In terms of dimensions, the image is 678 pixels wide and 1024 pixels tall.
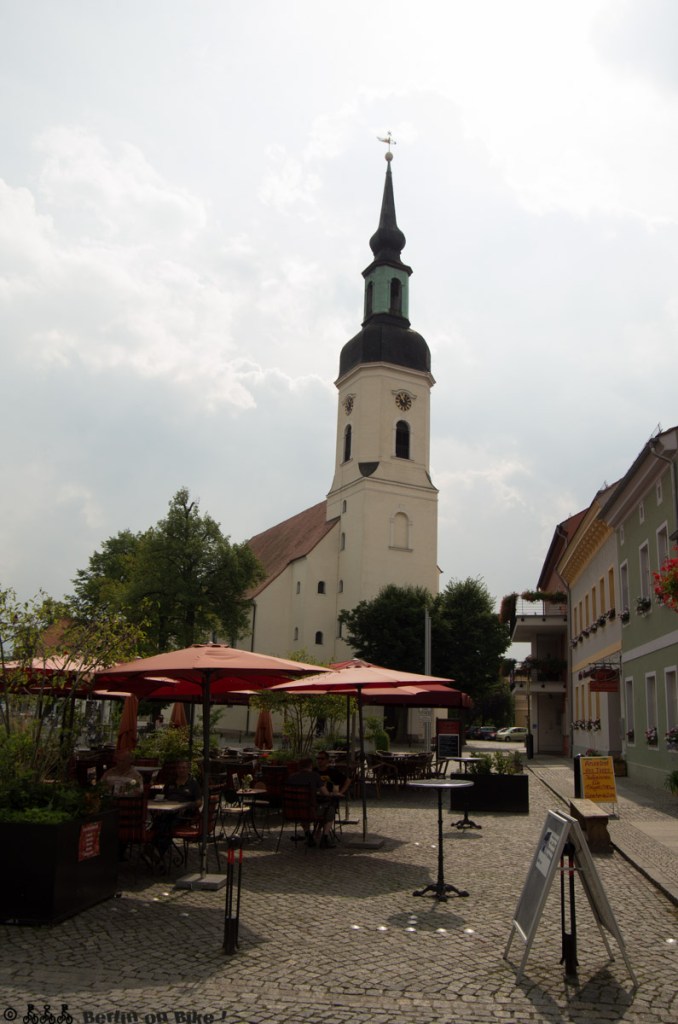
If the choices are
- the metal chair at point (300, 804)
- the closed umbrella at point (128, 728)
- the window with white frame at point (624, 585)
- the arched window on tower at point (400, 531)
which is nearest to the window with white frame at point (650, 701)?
the window with white frame at point (624, 585)

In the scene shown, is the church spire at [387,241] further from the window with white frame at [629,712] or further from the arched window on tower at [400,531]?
the window with white frame at [629,712]

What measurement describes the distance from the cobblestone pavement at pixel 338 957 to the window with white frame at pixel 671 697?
8969 mm

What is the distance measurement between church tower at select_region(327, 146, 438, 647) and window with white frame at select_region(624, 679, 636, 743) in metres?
30.4

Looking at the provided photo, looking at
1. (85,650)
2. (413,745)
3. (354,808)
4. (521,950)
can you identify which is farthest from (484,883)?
(413,745)

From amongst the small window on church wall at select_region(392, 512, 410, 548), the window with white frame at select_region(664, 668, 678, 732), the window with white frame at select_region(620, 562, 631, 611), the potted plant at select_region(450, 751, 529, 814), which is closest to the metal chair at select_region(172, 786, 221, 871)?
the potted plant at select_region(450, 751, 529, 814)

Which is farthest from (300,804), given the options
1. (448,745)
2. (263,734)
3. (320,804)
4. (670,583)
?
(448,745)

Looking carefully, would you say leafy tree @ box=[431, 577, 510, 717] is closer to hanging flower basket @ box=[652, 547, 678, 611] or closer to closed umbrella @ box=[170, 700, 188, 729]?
closed umbrella @ box=[170, 700, 188, 729]

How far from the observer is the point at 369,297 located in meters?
59.5

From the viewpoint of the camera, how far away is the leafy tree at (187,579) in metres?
38.3

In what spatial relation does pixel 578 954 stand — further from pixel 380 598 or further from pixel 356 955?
pixel 380 598

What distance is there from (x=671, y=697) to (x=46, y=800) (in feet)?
48.8

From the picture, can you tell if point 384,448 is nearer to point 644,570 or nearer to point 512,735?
point 512,735

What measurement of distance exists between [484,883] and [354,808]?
753 centimetres

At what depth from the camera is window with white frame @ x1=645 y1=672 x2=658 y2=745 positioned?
2000 cm
